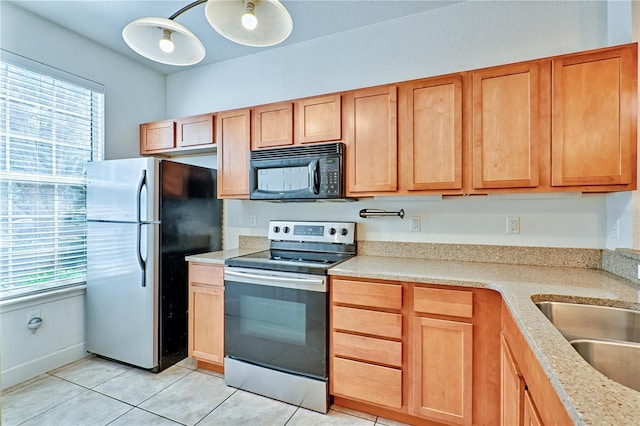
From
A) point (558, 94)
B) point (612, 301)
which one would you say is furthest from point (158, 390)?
point (558, 94)

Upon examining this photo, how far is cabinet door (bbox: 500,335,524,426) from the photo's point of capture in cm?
113

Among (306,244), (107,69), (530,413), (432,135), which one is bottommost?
(530,413)

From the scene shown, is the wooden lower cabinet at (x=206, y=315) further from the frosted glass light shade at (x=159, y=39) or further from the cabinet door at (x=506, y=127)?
the cabinet door at (x=506, y=127)

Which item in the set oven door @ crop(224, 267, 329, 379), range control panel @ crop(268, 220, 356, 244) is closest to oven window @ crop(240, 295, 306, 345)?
oven door @ crop(224, 267, 329, 379)

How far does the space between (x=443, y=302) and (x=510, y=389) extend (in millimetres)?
483

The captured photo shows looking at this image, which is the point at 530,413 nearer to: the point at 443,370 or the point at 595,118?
the point at 443,370

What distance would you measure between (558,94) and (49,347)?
13.1ft

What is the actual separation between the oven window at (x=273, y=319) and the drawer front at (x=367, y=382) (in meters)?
0.31

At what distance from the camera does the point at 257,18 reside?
4.61ft

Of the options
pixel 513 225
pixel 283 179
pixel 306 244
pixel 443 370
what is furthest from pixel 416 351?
pixel 283 179

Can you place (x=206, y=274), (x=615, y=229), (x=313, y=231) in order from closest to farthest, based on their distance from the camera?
(x=615, y=229)
(x=206, y=274)
(x=313, y=231)

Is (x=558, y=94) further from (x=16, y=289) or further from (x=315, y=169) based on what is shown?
(x=16, y=289)

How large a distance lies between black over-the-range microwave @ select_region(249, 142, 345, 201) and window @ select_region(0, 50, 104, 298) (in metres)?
1.57

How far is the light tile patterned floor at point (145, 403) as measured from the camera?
188 cm
